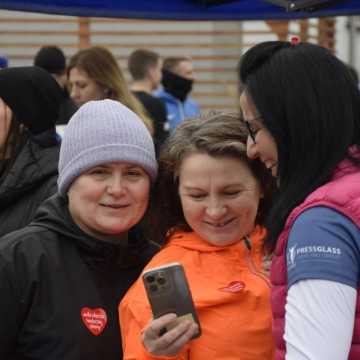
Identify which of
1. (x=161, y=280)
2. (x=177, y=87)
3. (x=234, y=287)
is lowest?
(x=177, y=87)

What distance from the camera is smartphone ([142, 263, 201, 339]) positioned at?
235 cm

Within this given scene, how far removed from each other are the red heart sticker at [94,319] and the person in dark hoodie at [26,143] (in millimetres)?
846

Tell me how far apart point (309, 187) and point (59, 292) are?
35.0 inches

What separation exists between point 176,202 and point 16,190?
83 cm

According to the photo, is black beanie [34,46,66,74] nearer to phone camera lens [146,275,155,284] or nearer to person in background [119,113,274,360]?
person in background [119,113,274,360]

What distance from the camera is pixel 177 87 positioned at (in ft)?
30.9

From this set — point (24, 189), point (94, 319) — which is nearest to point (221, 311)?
point (94, 319)

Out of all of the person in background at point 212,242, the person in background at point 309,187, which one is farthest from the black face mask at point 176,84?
the person in background at point 309,187

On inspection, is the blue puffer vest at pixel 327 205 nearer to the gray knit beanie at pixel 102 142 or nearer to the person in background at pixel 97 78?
the gray knit beanie at pixel 102 142

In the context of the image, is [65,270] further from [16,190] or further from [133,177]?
[16,190]

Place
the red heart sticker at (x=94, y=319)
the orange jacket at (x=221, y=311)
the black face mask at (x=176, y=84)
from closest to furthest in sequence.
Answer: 1. the orange jacket at (x=221, y=311)
2. the red heart sticker at (x=94, y=319)
3. the black face mask at (x=176, y=84)

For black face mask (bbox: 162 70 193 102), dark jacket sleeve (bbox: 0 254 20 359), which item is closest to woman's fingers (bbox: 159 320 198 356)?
dark jacket sleeve (bbox: 0 254 20 359)

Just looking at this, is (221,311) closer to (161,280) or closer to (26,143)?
(161,280)

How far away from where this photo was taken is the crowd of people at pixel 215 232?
1.99m
